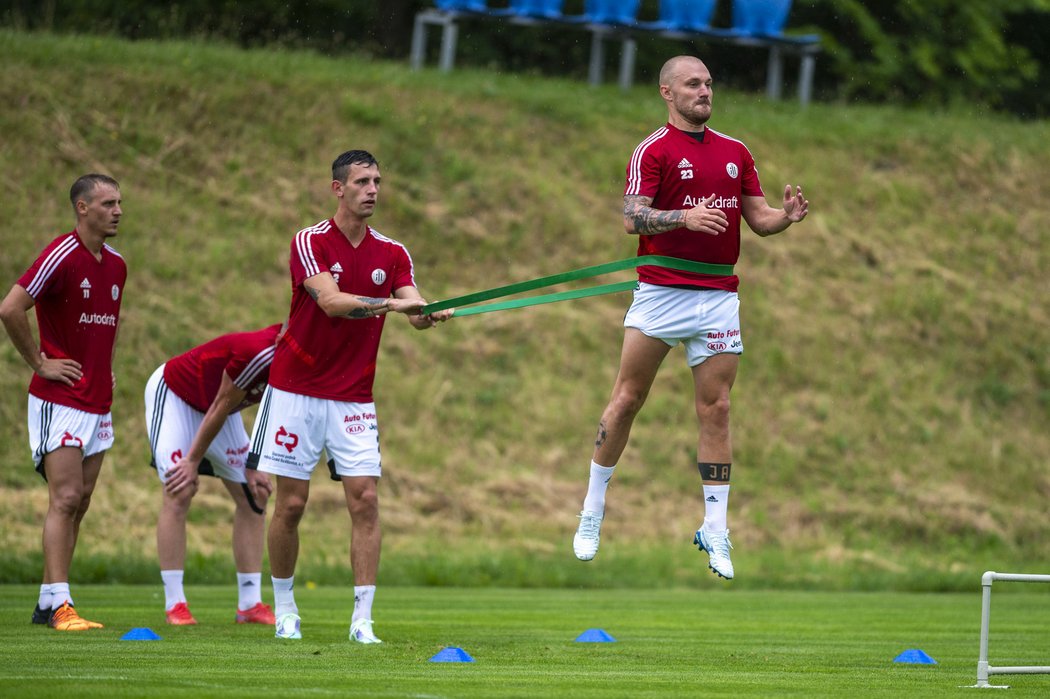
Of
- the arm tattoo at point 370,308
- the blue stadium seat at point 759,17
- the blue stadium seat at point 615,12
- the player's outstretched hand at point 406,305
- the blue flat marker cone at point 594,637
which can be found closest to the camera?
the player's outstretched hand at point 406,305

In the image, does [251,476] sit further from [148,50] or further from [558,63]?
[558,63]

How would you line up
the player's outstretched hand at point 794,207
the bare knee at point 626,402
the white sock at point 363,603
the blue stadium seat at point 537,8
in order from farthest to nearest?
the blue stadium seat at point 537,8
the white sock at point 363,603
the bare knee at point 626,402
the player's outstretched hand at point 794,207

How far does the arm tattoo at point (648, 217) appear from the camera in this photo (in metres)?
8.42

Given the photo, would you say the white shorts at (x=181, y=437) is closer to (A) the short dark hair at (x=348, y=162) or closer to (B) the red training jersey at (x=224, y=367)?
(B) the red training jersey at (x=224, y=367)

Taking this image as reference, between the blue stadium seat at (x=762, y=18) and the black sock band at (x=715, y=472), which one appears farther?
the blue stadium seat at (x=762, y=18)

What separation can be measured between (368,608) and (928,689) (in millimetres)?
3569

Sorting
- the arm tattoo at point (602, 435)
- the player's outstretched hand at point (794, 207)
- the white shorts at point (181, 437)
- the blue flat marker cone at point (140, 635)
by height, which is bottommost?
the blue flat marker cone at point (140, 635)

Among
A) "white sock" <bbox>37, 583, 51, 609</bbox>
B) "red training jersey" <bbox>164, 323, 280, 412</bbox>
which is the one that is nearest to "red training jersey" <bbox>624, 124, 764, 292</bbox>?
"red training jersey" <bbox>164, 323, 280, 412</bbox>

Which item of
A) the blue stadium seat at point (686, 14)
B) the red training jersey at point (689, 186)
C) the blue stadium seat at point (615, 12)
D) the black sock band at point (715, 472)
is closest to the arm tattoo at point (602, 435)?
the black sock band at point (715, 472)

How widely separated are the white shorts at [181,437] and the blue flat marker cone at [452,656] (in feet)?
10.2

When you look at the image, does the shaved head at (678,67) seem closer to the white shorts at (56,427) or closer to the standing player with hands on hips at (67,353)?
the standing player with hands on hips at (67,353)

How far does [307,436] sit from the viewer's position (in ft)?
31.1

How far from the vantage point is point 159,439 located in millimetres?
11000

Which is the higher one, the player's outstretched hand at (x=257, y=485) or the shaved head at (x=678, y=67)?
the shaved head at (x=678, y=67)
